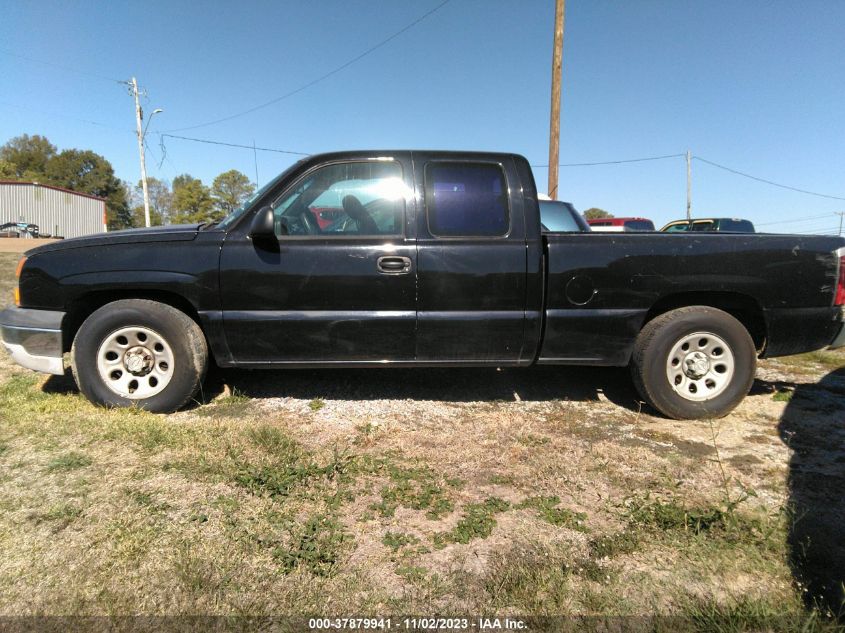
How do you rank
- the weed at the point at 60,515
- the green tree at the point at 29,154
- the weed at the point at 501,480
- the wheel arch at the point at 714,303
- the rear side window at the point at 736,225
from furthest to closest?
1. the green tree at the point at 29,154
2. the rear side window at the point at 736,225
3. the wheel arch at the point at 714,303
4. the weed at the point at 501,480
5. the weed at the point at 60,515

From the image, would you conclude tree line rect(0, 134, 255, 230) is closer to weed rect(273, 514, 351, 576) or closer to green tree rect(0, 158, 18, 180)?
green tree rect(0, 158, 18, 180)

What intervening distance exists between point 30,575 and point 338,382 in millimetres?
2564

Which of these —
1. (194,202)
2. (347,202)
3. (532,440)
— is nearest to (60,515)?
(347,202)

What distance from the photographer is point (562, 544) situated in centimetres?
216

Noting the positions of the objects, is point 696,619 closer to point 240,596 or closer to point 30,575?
point 240,596

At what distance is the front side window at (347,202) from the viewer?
3.51m

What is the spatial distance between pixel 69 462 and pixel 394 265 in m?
2.23

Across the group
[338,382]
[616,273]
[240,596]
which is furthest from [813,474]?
[338,382]

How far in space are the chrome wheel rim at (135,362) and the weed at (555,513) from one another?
257 centimetres

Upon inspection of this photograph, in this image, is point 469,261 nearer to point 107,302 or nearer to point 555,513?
point 555,513

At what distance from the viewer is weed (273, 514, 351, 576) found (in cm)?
197

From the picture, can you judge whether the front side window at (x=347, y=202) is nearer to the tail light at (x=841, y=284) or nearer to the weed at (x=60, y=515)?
the weed at (x=60, y=515)

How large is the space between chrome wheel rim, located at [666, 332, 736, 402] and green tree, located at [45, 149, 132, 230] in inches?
2930

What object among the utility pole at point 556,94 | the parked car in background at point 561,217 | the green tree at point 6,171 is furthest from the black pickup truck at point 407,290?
the green tree at point 6,171
